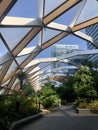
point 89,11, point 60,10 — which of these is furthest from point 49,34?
point 60,10

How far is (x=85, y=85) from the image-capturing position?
33125 millimetres

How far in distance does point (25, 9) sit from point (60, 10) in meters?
2.09

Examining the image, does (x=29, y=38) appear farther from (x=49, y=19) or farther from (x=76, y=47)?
(x=76, y=47)

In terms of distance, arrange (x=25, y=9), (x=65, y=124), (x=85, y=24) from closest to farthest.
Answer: (x=65, y=124) < (x=25, y=9) < (x=85, y=24)

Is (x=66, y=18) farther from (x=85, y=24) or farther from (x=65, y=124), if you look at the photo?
(x=65, y=124)

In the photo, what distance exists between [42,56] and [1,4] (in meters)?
24.4

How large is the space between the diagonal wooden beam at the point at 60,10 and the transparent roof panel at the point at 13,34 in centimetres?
205

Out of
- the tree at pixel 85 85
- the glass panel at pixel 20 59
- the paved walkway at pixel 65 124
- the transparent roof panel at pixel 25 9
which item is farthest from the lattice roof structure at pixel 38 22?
the tree at pixel 85 85

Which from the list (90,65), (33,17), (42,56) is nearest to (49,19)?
(33,17)

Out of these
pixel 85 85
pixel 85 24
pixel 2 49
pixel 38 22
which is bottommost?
pixel 85 85

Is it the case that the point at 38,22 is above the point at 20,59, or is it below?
below

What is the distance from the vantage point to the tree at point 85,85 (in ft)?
104

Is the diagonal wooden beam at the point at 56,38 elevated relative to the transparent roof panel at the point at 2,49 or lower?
elevated

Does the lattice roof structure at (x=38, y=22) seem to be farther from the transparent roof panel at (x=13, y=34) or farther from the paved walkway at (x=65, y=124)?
the paved walkway at (x=65, y=124)
